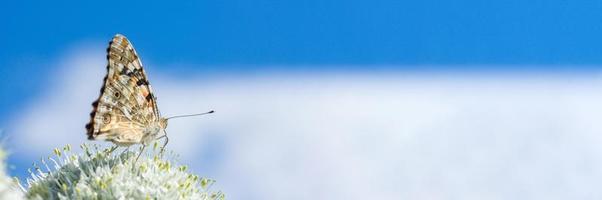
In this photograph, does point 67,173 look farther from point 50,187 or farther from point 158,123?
point 158,123

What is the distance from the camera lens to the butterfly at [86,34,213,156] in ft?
25.7

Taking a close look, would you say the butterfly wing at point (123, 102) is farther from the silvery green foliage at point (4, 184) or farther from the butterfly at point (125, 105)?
the silvery green foliage at point (4, 184)

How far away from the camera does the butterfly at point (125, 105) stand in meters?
7.82

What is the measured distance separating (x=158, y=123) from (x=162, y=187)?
3.35 ft

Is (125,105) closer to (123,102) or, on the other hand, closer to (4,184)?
(123,102)

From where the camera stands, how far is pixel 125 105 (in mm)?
8188

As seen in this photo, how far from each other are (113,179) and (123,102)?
109cm

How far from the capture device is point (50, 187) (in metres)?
7.36

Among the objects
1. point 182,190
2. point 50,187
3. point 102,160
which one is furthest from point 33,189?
point 182,190

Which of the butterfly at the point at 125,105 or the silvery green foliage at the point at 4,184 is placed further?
the butterfly at the point at 125,105

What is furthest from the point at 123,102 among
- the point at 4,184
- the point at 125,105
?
the point at 4,184

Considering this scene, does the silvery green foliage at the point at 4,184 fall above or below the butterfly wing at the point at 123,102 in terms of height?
below

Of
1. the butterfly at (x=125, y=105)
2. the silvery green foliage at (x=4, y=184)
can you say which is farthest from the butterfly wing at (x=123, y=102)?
the silvery green foliage at (x=4, y=184)

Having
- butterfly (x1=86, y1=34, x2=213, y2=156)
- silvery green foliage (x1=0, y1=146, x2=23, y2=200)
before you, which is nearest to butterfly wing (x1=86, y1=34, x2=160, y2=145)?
butterfly (x1=86, y1=34, x2=213, y2=156)
